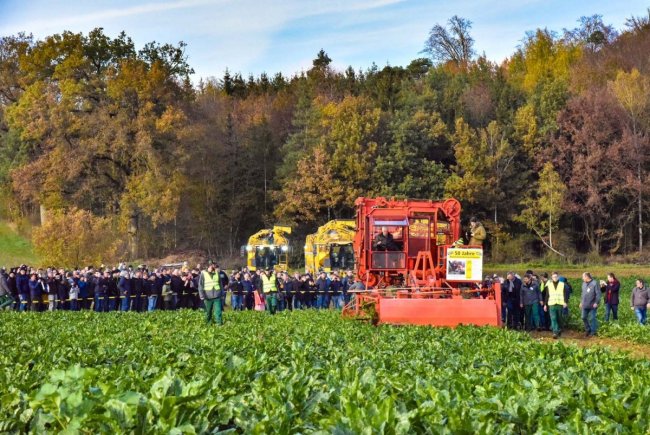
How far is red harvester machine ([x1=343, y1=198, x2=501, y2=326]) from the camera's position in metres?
21.6

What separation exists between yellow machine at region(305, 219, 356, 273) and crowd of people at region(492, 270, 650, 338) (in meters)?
16.2

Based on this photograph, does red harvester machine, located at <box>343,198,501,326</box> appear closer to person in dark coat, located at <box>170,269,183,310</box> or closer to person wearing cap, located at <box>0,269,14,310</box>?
person in dark coat, located at <box>170,269,183,310</box>

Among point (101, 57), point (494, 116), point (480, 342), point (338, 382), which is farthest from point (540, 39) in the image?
point (338, 382)

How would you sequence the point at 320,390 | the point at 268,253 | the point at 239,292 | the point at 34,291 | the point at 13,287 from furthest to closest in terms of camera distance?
the point at 268,253 → the point at 239,292 → the point at 13,287 → the point at 34,291 → the point at 320,390

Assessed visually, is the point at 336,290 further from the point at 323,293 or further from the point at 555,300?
the point at 555,300

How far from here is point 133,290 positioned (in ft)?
103

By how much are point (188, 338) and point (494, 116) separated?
55438 millimetres

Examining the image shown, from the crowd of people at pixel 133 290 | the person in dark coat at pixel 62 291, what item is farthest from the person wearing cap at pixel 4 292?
the person in dark coat at pixel 62 291

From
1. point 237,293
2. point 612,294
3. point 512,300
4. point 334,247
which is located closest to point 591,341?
point 512,300

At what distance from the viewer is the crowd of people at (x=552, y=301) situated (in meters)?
23.3

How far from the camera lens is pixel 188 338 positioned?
14.9m

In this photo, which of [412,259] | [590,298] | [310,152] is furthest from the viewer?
[310,152]

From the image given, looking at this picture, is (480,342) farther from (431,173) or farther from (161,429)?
(431,173)

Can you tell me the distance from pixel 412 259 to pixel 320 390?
57.4 feet
